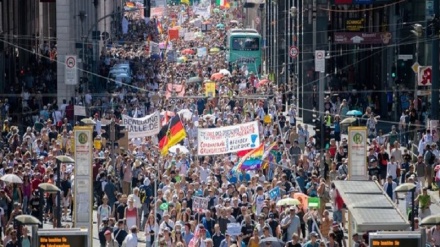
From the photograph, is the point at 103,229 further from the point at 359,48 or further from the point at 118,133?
the point at 359,48

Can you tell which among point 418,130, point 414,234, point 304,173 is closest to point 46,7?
point 418,130

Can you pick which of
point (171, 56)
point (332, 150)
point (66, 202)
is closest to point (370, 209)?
point (66, 202)

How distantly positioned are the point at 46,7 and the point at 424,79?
47.1m

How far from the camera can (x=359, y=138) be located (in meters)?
33.2

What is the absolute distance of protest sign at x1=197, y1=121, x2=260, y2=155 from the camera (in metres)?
37.2

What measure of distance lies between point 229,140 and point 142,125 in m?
3.48

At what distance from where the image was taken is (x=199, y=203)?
3127cm

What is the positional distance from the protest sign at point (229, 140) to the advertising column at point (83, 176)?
6719 mm

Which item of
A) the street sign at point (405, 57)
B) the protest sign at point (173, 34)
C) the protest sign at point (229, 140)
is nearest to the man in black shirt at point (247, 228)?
the protest sign at point (229, 140)

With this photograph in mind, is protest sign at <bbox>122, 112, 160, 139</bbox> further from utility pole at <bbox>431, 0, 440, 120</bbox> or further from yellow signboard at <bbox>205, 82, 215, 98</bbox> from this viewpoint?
yellow signboard at <bbox>205, 82, 215, 98</bbox>

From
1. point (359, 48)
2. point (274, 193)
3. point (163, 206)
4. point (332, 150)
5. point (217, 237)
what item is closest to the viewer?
point (217, 237)

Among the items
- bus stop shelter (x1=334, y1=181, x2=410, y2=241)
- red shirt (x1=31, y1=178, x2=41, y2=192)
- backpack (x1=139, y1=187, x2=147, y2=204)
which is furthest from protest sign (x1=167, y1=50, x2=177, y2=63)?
bus stop shelter (x1=334, y1=181, x2=410, y2=241)

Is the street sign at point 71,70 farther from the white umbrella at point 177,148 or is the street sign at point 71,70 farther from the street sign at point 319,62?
the white umbrella at point 177,148

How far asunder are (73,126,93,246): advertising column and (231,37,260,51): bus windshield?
61.6 metres
